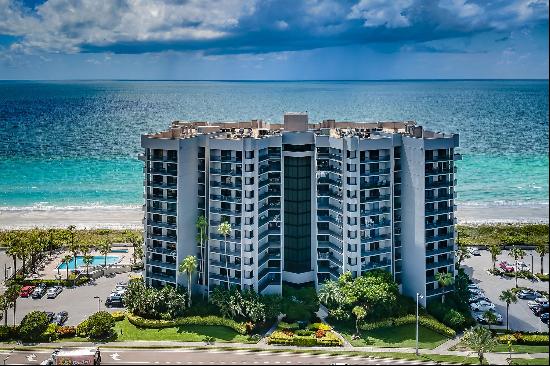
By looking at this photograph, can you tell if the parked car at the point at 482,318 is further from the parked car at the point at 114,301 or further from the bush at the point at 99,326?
the parked car at the point at 114,301

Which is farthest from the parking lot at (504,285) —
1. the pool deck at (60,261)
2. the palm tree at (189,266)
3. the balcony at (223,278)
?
the pool deck at (60,261)

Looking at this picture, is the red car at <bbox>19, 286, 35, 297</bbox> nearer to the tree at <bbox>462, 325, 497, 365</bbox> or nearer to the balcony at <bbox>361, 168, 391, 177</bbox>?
the balcony at <bbox>361, 168, 391, 177</bbox>

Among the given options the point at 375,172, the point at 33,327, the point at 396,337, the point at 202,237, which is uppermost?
the point at 375,172

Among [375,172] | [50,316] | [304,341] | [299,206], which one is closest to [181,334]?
[304,341]

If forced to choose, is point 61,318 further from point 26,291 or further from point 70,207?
point 70,207

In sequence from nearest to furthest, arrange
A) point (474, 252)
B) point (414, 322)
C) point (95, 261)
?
point (414, 322)
point (474, 252)
point (95, 261)

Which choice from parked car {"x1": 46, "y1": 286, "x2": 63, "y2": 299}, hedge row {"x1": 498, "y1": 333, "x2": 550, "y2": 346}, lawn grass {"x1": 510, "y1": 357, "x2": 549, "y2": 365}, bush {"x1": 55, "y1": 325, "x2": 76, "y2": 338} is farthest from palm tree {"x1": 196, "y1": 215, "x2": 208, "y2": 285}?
lawn grass {"x1": 510, "y1": 357, "x2": 549, "y2": 365}
